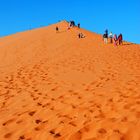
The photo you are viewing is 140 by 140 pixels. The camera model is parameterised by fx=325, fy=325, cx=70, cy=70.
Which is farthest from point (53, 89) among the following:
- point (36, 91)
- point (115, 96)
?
point (115, 96)

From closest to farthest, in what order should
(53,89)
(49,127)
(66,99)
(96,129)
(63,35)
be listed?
(96,129), (49,127), (66,99), (53,89), (63,35)

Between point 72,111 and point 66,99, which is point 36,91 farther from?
point 72,111

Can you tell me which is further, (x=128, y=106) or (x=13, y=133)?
(x=128, y=106)

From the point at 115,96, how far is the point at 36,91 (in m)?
3.09

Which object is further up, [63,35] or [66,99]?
[63,35]

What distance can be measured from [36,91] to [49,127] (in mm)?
3994

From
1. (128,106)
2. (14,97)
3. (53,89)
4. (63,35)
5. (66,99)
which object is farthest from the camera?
(63,35)

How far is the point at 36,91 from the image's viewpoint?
10102 mm

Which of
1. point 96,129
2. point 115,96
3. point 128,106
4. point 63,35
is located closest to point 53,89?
point 115,96

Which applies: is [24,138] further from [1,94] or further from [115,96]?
[1,94]

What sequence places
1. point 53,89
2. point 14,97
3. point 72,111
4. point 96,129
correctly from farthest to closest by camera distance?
point 53,89
point 14,97
point 72,111
point 96,129

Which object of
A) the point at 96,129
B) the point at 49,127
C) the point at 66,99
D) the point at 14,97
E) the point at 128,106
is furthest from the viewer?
the point at 14,97

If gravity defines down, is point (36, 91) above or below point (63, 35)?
below

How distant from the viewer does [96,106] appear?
717 centimetres
